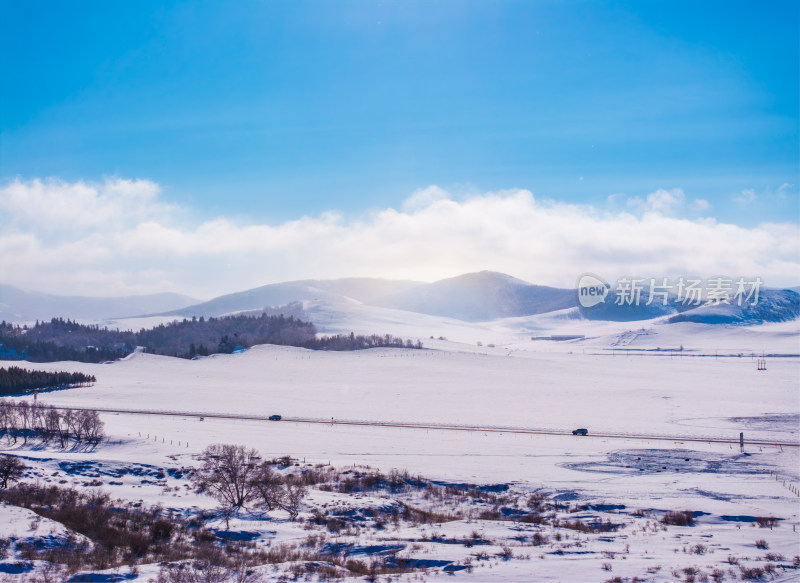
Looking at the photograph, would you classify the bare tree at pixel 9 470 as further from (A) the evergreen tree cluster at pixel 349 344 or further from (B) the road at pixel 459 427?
(A) the evergreen tree cluster at pixel 349 344

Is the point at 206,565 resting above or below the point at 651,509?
above

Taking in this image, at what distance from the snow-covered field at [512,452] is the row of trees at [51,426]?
221cm

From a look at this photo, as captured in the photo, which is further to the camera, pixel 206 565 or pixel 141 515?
pixel 141 515

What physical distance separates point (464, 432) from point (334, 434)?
505 inches

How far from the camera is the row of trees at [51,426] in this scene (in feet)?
167

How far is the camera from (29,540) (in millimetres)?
20516

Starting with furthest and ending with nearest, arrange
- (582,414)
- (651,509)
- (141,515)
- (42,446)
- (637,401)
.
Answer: (637,401) → (582,414) → (42,446) → (651,509) → (141,515)

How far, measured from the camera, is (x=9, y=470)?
103 ft

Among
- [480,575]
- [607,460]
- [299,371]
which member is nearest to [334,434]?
[607,460]

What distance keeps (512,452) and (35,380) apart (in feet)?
282

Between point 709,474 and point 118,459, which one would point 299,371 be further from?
point 709,474

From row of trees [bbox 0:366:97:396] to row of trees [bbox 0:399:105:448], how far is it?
39617 mm

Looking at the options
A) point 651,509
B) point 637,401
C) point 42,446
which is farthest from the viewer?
point 637,401

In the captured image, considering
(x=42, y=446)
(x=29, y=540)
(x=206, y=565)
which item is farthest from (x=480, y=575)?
(x=42, y=446)
